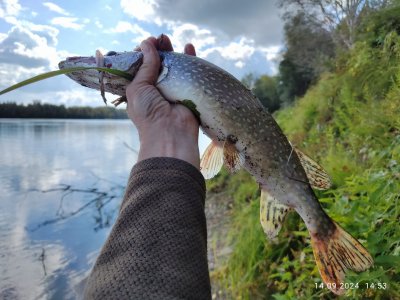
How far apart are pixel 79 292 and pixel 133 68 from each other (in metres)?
4.79

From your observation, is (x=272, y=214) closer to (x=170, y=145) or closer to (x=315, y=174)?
(x=315, y=174)

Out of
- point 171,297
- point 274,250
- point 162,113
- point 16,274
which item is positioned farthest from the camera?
point 16,274

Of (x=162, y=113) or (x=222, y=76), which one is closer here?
(x=162, y=113)

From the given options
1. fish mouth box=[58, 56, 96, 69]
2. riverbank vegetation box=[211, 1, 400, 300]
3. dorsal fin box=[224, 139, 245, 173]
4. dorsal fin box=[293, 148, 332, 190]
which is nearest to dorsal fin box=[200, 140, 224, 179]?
dorsal fin box=[224, 139, 245, 173]

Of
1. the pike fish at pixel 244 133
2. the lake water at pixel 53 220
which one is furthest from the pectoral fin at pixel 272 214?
the lake water at pixel 53 220

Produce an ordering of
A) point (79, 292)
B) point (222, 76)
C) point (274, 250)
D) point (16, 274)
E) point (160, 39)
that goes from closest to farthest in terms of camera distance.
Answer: point (222, 76)
point (160, 39)
point (274, 250)
point (79, 292)
point (16, 274)

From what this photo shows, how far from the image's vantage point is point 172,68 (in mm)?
2330

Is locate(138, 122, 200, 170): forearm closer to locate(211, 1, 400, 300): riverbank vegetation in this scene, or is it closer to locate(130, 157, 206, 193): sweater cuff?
locate(130, 157, 206, 193): sweater cuff

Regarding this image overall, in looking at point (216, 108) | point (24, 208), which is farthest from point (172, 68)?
point (24, 208)

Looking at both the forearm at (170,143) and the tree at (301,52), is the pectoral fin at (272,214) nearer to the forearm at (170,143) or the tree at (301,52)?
the forearm at (170,143)

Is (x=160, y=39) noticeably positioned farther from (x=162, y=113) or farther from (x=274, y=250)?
(x=274, y=250)

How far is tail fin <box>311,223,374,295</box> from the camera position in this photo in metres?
1.95

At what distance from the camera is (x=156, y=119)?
6.98 feet

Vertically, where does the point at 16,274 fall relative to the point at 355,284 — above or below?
below
